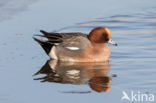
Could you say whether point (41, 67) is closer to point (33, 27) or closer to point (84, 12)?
point (33, 27)

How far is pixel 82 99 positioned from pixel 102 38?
288 centimetres

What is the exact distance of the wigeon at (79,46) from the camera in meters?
10.4

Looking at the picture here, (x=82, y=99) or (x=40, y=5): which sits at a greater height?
(x=40, y=5)

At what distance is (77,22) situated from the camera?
40.8ft

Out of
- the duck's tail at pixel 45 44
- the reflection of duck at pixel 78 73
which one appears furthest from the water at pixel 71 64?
the duck's tail at pixel 45 44

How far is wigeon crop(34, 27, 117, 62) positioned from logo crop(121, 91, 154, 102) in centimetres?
235

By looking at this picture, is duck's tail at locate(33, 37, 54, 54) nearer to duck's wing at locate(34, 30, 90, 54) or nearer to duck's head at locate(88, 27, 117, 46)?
duck's wing at locate(34, 30, 90, 54)

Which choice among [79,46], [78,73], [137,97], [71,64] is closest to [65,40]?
[79,46]

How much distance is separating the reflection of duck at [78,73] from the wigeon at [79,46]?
0.17 metres

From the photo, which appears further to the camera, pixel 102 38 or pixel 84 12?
pixel 84 12

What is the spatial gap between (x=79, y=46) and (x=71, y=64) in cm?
41

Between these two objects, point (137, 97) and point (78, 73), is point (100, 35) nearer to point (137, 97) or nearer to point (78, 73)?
point (78, 73)

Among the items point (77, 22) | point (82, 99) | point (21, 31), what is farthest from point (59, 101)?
point (77, 22)

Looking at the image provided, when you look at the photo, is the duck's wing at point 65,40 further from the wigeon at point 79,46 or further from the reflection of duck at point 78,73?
the reflection of duck at point 78,73
